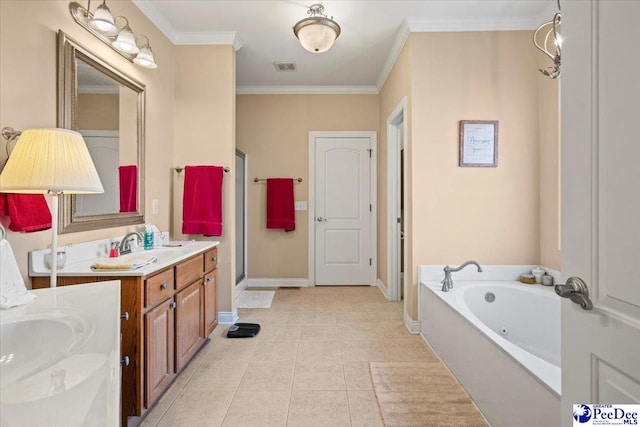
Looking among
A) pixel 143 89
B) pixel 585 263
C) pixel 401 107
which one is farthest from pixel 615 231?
pixel 143 89

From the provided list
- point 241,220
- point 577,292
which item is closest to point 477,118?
point 577,292

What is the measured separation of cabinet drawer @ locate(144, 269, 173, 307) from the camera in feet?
5.14

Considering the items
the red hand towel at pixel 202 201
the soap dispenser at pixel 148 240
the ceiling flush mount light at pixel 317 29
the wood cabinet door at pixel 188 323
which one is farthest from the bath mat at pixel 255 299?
the ceiling flush mount light at pixel 317 29

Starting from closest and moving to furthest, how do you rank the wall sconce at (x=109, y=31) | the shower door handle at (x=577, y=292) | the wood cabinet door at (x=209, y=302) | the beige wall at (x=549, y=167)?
the shower door handle at (x=577, y=292) < the wall sconce at (x=109, y=31) < the wood cabinet door at (x=209, y=302) < the beige wall at (x=549, y=167)

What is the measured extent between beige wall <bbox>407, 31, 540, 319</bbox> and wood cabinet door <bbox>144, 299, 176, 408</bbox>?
1.91 meters

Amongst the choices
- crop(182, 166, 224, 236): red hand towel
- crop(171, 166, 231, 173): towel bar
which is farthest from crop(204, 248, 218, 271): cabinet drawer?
crop(171, 166, 231, 173): towel bar

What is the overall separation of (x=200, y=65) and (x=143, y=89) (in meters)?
0.70

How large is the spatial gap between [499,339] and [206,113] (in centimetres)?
279

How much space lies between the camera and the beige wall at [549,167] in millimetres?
2432

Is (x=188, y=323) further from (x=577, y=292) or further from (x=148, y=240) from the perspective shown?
(x=577, y=292)

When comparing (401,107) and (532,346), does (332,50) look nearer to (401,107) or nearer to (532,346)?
(401,107)

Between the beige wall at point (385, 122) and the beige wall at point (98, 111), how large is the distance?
2182 mm

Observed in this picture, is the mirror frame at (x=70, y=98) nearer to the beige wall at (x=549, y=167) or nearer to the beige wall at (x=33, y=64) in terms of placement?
the beige wall at (x=33, y=64)

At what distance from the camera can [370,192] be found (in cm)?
422
